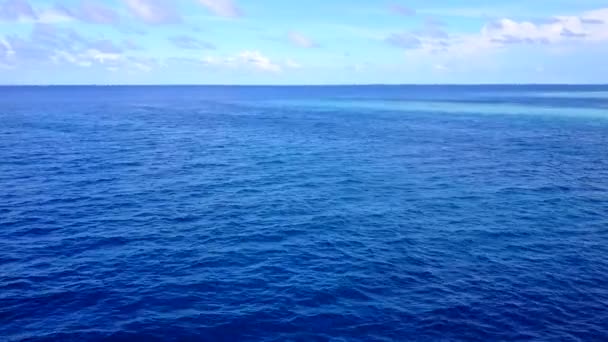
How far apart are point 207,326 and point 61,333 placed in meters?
8.11

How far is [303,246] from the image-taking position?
131 ft

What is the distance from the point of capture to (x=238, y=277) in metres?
34.0

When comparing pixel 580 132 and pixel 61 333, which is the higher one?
pixel 580 132

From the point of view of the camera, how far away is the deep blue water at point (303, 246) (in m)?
28.1

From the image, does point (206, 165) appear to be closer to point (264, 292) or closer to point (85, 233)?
point (85, 233)

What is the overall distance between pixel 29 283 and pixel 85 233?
9.62 meters

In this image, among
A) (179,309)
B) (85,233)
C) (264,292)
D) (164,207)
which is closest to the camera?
(179,309)

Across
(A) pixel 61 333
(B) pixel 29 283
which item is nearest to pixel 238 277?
(A) pixel 61 333

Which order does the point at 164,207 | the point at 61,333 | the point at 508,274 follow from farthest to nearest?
the point at 164,207 < the point at 508,274 < the point at 61,333

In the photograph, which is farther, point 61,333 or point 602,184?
point 602,184

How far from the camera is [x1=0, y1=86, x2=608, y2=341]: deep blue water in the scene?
28078 mm

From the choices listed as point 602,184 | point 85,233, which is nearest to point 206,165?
point 85,233

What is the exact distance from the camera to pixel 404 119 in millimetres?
147500

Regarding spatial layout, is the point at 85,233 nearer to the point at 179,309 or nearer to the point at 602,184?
the point at 179,309
